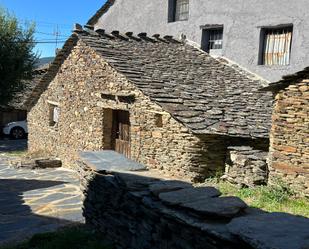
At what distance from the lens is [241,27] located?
1351 cm

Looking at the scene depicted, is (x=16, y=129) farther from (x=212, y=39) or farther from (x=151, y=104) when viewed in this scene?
(x=151, y=104)

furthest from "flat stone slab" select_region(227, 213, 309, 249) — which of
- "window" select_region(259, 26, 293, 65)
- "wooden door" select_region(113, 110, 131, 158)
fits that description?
"window" select_region(259, 26, 293, 65)

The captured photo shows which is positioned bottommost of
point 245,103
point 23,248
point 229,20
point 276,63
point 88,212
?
point 23,248

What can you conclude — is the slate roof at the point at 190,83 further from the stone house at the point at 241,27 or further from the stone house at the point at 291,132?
the stone house at the point at 291,132

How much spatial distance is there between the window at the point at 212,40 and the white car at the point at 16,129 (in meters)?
15.0

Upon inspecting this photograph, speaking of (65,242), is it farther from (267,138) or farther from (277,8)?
(277,8)

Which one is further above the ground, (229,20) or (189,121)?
(229,20)

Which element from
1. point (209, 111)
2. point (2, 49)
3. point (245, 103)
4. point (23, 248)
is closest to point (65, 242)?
point (23, 248)

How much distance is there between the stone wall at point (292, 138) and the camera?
289 inches

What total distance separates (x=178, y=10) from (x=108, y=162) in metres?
11.0

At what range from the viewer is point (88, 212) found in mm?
6203

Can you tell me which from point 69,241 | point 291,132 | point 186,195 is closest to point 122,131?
point 291,132

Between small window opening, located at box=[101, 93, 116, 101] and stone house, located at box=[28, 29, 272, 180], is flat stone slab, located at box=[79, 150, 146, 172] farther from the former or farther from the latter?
small window opening, located at box=[101, 93, 116, 101]

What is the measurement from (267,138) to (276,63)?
14.9 feet
